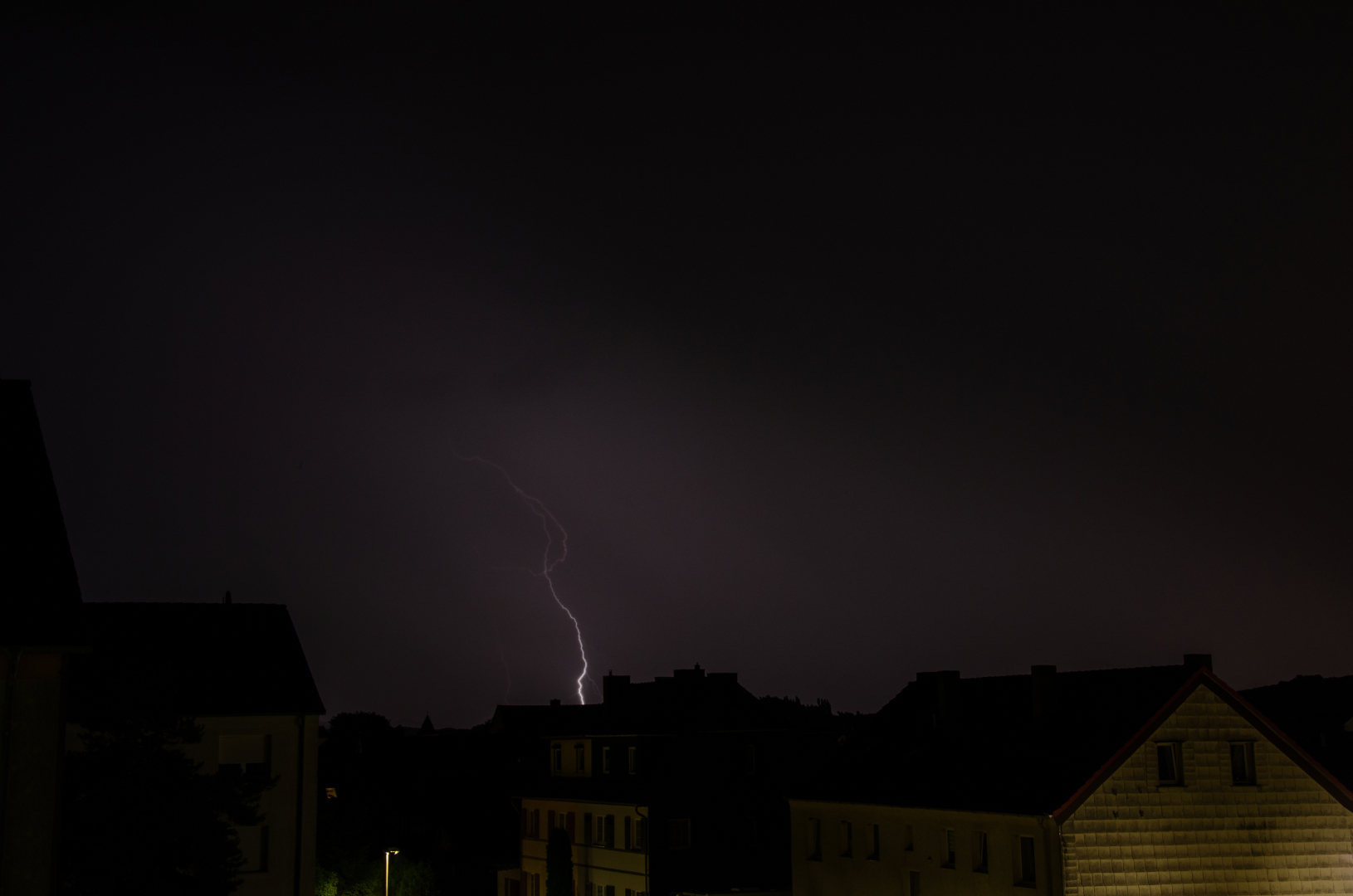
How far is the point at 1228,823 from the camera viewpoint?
30969mm

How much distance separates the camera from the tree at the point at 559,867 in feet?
167

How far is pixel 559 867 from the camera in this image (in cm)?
5103

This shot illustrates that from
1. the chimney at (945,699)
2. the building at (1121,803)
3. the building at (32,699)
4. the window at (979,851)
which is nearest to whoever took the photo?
the building at (32,699)

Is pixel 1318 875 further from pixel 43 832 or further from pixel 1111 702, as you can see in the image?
pixel 43 832

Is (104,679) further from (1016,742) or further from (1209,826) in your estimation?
(1209,826)

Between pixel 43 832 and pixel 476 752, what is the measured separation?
205 ft

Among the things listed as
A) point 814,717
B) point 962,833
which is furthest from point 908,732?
point 814,717

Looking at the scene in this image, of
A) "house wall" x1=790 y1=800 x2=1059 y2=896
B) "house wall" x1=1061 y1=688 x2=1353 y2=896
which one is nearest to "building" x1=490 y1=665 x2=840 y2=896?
"house wall" x1=790 y1=800 x2=1059 y2=896

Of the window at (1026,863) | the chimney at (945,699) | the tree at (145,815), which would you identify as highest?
the chimney at (945,699)

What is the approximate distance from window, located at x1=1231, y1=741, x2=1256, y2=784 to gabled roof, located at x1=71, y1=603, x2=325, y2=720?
26.0 meters

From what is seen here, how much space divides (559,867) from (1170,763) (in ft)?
92.8

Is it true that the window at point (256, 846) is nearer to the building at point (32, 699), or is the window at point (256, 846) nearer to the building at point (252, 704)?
the building at point (252, 704)

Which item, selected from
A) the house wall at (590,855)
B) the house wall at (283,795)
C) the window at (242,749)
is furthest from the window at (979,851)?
the window at (242,749)

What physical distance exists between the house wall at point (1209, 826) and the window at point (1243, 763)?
162 mm
